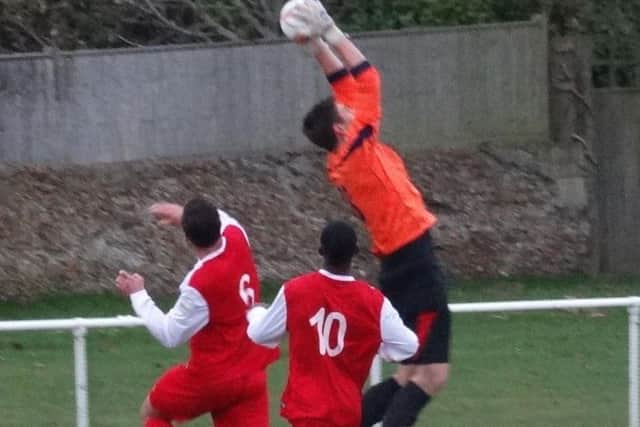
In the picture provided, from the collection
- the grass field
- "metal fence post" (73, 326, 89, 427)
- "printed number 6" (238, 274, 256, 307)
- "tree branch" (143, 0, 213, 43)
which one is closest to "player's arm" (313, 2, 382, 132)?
"printed number 6" (238, 274, 256, 307)

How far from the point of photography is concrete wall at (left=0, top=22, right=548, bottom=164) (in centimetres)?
1306

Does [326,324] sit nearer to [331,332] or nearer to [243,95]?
[331,332]

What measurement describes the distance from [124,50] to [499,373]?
5344 mm

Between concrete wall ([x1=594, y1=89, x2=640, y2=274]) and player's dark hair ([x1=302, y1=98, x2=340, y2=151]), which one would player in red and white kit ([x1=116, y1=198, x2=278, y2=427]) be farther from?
concrete wall ([x1=594, y1=89, x2=640, y2=274])

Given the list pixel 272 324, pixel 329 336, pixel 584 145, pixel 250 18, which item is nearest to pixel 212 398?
pixel 272 324

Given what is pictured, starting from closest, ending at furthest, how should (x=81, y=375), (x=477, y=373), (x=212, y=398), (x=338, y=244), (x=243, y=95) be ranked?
1. (x=338, y=244)
2. (x=212, y=398)
3. (x=81, y=375)
4. (x=477, y=373)
5. (x=243, y=95)

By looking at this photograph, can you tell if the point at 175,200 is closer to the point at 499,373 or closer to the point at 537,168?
the point at 537,168

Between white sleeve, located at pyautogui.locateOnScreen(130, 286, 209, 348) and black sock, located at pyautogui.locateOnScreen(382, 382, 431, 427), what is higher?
white sleeve, located at pyautogui.locateOnScreen(130, 286, 209, 348)

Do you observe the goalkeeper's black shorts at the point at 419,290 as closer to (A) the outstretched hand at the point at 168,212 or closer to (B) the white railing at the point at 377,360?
(B) the white railing at the point at 377,360

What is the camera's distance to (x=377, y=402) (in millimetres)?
6863

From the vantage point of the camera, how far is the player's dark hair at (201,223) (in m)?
6.45

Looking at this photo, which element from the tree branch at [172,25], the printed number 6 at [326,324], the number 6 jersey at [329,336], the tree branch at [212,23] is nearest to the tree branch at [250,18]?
the tree branch at [212,23]

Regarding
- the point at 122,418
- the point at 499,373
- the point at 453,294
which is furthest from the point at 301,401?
the point at 453,294

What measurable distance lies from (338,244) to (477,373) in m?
3.63
